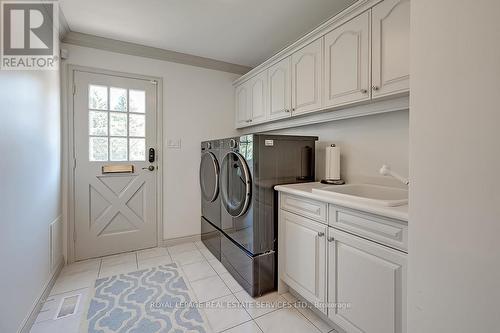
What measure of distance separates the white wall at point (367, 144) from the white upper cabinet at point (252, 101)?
63cm

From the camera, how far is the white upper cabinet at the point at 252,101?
2.50 m

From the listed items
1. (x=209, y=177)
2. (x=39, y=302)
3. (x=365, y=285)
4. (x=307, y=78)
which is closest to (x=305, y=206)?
(x=365, y=285)

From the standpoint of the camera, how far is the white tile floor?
149 cm

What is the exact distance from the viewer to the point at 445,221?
2.37 feet

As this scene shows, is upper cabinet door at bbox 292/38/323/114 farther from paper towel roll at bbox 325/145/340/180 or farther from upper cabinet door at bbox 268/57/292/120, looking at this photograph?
paper towel roll at bbox 325/145/340/180

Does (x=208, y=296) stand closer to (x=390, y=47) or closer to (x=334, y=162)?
(x=334, y=162)

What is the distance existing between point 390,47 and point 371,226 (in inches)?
40.8

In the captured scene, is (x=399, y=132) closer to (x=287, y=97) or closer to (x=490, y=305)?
(x=287, y=97)

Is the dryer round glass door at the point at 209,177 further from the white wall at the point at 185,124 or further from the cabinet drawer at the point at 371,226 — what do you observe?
the cabinet drawer at the point at 371,226

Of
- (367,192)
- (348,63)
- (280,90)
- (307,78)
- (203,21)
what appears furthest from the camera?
(280,90)

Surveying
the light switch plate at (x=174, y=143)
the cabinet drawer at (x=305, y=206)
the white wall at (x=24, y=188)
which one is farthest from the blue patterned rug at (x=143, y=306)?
the light switch plate at (x=174, y=143)

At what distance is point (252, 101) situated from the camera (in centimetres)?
271

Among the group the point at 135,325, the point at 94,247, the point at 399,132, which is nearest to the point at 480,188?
the point at 399,132

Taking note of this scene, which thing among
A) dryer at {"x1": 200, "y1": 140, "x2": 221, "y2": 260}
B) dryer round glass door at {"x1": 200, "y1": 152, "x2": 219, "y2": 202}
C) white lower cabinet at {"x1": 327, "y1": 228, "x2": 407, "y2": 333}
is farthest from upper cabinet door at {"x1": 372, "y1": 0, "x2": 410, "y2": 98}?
dryer round glass door at {"x1": 200, "y1": 152, "x2": 219, "y2": 202}
